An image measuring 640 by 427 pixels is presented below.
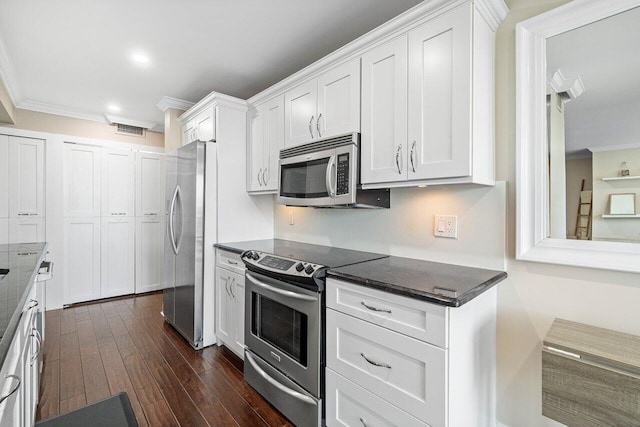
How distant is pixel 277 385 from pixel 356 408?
62cm

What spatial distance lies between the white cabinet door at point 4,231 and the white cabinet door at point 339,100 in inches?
158

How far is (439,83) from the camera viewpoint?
1565mm

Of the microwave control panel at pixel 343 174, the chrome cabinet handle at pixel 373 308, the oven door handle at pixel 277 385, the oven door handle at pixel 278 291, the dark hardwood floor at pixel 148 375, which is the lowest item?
the dark hardwood floor at pixel 148 375

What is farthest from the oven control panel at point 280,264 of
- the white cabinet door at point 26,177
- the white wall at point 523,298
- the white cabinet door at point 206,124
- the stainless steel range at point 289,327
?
the white cabinet door at point 26,177

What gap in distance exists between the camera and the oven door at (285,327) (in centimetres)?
173

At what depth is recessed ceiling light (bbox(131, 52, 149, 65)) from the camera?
255cm

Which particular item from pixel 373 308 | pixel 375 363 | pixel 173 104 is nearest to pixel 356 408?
pixel 375 363

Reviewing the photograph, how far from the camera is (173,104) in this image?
3625mm

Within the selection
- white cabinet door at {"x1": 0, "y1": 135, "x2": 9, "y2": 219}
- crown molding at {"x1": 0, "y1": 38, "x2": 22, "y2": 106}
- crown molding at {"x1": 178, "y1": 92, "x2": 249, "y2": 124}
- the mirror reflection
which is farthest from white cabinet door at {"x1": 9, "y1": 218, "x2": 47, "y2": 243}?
the mirror reflection

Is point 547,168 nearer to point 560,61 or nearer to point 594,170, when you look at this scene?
point 594,170

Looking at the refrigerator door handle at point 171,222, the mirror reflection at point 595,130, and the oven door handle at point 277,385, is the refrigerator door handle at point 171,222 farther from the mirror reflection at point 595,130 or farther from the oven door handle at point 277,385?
the mirror reflection at point 595,130

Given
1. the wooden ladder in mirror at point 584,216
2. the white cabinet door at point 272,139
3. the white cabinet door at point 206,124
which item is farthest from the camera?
the white cabinet door at point 206,124

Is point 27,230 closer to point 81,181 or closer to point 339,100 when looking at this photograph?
point 81,181

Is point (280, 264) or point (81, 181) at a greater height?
point (81, 181)
